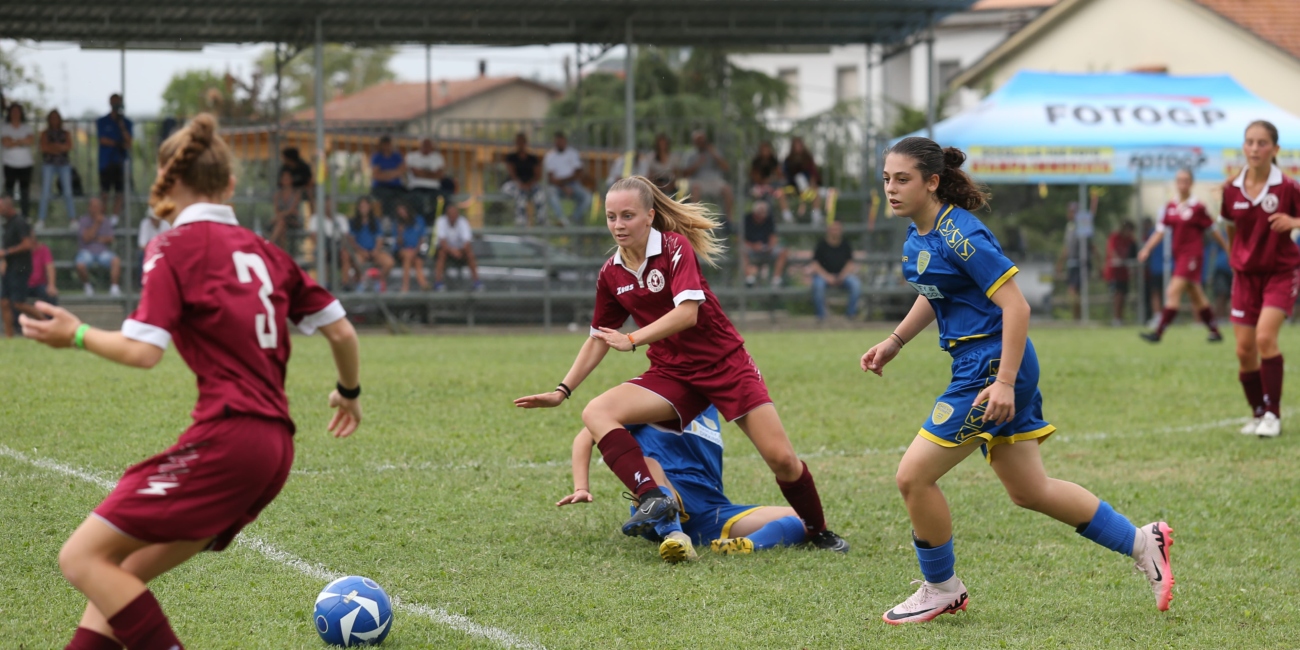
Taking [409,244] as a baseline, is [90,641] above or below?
below

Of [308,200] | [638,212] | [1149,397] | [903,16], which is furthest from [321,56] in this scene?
[638,212]

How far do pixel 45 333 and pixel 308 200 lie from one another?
614 inches

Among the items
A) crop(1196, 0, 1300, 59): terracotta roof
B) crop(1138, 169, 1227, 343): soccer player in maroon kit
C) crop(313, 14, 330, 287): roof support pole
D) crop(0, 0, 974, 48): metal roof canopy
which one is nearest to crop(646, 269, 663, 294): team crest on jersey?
crop(1138, 169, 1227, 343): soccer player in maroon kit

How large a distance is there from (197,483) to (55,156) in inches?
641

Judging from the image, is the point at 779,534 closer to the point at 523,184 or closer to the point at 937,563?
the point at 937,563

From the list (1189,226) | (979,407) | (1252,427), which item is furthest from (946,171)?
(1189,226)

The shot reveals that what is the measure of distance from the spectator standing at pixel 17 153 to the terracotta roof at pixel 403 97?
20328 millimetres

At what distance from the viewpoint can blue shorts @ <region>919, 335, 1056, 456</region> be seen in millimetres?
4352

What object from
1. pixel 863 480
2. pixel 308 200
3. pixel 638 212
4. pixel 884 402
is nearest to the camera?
pixel 638 212

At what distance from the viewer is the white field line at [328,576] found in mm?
4188

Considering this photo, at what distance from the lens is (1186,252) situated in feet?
48.2

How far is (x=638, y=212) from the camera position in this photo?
553 centimetres

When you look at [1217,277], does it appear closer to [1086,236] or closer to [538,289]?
[1086,236]

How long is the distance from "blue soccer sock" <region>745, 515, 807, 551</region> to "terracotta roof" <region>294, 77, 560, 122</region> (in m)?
33.3
